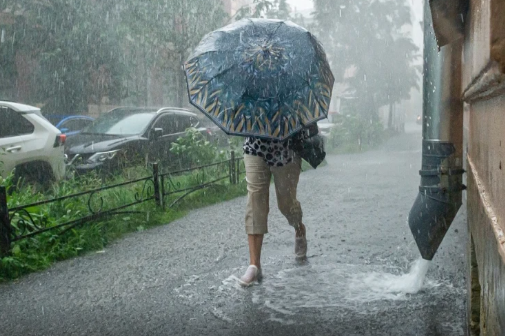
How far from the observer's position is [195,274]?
5.16 metres

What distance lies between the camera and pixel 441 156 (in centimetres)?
386

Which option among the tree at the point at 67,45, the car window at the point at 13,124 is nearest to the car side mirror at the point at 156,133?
the car window at the point at 13,124

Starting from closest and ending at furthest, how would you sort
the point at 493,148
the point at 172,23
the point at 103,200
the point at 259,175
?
the point at 493,148 < the point at 259,175 < the point at 103,200 < the point at 172,23

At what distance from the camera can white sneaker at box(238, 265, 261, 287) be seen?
4.67 m

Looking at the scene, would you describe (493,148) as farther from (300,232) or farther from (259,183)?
(300,232)

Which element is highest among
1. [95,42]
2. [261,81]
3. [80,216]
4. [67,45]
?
[95,42]

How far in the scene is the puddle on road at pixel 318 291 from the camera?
4.11 meters

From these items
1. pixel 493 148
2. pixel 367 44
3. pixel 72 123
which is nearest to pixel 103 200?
pixel 493 148

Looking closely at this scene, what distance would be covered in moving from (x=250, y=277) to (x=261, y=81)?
1.54 metres

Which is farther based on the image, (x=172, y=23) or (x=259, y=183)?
(x=172, y=23)

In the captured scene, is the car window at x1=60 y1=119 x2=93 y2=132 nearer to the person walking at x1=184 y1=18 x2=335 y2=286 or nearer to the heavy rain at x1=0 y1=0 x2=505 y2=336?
the heavy rain at x1=0 y1=0 x2=505 y2=336

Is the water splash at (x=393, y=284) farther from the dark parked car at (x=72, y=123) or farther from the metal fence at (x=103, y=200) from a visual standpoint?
the dark parked car at (x=72, y=123)

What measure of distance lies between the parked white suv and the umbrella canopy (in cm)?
445

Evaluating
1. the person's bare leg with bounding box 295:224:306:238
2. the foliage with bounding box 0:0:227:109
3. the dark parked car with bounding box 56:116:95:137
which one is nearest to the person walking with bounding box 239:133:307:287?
the person's bare leg with bounding box 295:224:306:238
